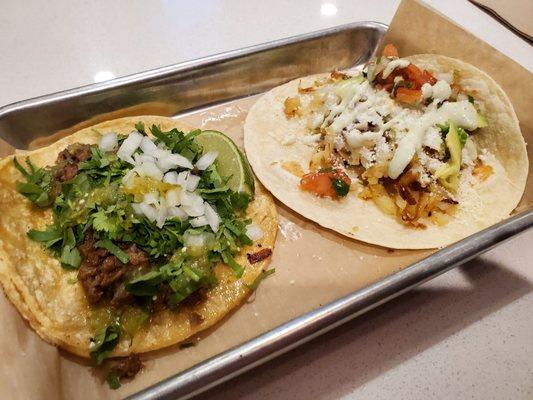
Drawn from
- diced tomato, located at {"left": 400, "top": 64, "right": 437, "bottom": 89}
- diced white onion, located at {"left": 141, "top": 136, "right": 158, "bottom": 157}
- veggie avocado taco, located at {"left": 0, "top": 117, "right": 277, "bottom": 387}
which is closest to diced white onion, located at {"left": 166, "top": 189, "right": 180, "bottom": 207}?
veggie avocado taco, located at {"left": 0, "top": 117, "right": 277, "bottom": 387}

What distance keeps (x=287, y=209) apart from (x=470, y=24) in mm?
2372

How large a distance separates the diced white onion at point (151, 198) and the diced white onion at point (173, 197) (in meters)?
0.05

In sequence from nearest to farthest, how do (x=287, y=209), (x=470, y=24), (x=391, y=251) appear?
1. (x=391, y=251)
2. (x=287, y=209)
3. (x=470, y=24)

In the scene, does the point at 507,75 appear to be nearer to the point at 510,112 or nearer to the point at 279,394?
the point at 510,112

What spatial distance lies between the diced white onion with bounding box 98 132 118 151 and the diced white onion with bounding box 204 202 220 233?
557mm

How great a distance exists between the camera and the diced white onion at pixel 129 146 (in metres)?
1.99

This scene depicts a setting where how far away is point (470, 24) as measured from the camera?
3389mm

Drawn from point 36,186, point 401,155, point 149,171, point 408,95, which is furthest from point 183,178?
point 408,95

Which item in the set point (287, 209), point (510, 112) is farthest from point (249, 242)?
point (510, 112)

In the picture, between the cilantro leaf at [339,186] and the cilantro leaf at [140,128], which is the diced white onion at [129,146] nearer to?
the cilantro leaf at [140,128]

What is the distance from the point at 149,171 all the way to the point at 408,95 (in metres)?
1.42

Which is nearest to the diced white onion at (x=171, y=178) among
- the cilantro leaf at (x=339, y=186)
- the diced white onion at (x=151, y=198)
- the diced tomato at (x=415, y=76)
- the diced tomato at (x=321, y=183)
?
the diced white onion at (x=151, y=198)

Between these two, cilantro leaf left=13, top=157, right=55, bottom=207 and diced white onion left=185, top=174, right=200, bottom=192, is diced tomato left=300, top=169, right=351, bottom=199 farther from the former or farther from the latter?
cilantro leaf left=13, top=157, right=55, bottom=207

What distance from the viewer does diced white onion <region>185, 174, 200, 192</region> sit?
1.95 m
